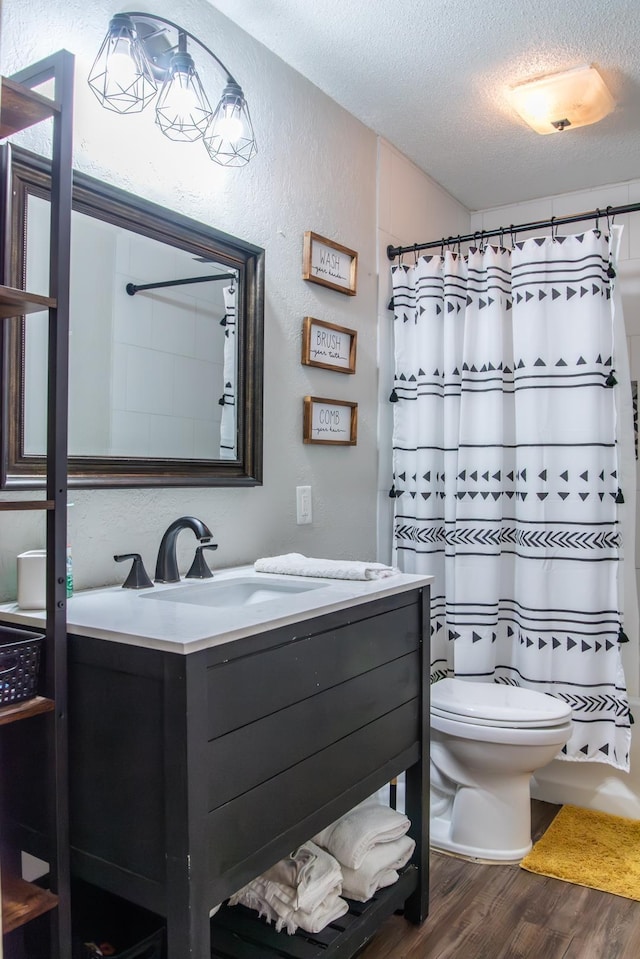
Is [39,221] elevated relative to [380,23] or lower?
lower

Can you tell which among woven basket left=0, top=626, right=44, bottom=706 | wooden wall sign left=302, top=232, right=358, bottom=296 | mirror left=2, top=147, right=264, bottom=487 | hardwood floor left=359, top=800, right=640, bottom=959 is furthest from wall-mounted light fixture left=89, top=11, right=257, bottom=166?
hardwood floor left=359, top=800, right=640, bottom=959

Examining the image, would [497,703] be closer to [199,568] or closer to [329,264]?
[199,568]

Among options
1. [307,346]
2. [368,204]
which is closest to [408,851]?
[307,346]

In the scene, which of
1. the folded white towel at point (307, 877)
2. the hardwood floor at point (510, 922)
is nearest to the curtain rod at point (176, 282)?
the folded white towel at point (307, 877)

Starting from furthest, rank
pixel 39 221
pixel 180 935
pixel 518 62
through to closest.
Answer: pixel 518 62 → pixel 39 221 → pixel 180 935

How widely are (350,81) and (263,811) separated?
2.14 m

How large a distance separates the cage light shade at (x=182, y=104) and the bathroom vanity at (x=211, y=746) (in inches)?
44.3

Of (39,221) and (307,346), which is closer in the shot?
(39,221)

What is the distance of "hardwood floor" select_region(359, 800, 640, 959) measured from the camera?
1773 millimetres

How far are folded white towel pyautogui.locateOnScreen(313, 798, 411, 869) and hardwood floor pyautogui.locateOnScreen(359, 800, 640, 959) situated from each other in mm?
248

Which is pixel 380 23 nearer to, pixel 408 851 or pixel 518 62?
pixel 518 62

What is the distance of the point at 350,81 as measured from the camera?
240 cm

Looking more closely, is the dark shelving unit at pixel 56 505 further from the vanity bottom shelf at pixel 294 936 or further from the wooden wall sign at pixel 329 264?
the wooden wall sign at pixel 329 264

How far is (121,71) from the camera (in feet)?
5.45
